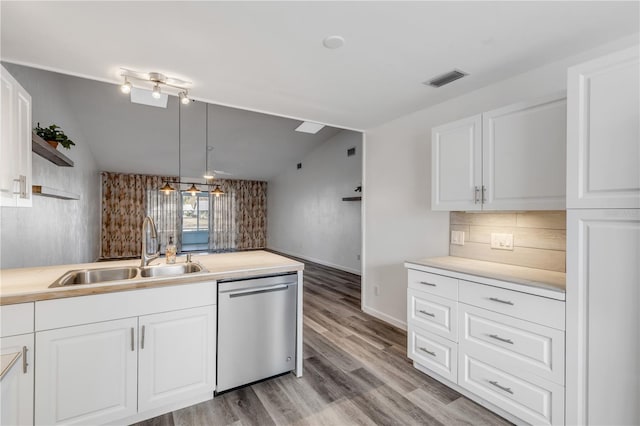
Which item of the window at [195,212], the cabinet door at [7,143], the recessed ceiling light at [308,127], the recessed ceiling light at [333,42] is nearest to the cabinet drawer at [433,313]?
the recessed ceiling light at [333,42]

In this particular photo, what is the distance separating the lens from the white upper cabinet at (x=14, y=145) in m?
1.54

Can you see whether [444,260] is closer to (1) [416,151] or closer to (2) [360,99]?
(1) [416,151]

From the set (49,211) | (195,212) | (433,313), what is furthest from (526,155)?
(195,212)

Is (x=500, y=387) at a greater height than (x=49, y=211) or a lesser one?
lesser

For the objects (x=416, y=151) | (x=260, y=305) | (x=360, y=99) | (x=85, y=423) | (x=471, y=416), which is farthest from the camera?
(x=416, y=151)

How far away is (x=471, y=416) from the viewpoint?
6.45 ft

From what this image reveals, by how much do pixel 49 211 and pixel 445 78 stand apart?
14.3 ft

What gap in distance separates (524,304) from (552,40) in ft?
5.60

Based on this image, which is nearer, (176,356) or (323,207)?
(176,356)

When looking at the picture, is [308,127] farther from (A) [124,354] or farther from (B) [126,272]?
(A) [124,354]

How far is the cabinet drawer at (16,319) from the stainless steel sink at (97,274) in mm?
378

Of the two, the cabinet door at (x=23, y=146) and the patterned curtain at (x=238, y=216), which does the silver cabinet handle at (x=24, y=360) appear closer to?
the cabinet door at (x=23, y=146)

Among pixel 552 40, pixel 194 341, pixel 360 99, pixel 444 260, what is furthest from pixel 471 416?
pixel 360 99

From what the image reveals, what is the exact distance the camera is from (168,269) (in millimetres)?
2344
